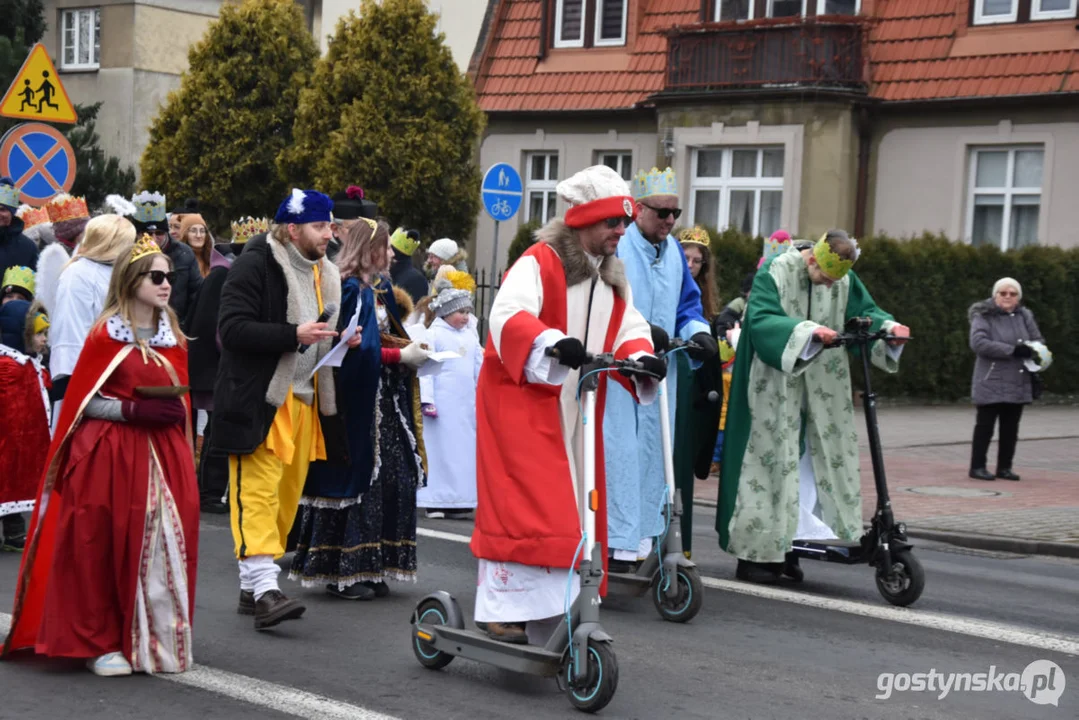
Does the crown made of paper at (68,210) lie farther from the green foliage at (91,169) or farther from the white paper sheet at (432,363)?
Result: the green foliage at (91,169)

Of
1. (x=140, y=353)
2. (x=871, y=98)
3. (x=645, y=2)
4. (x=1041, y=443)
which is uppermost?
(x=645, y=2)

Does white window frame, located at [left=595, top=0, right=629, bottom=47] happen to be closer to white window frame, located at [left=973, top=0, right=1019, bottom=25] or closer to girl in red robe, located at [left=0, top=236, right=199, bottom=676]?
white window frame, located at [left=973, top=0, right=1019, bottom=25]

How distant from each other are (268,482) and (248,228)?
343 cm

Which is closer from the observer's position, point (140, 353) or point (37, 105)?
point (140, 353)

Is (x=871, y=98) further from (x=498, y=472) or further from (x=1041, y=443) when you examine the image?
(x=498, y=472)

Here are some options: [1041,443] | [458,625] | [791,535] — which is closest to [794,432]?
[791,535]

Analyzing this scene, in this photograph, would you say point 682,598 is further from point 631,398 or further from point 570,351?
point 570,351

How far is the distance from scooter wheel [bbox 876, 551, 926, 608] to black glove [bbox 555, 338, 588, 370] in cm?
319

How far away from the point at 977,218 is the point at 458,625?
760 inches

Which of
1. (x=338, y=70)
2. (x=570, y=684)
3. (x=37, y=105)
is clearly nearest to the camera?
(x=570, y=684)

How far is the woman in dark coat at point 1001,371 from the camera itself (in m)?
14.8

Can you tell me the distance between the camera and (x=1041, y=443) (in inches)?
714

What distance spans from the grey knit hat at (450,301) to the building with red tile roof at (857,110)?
42.4 feet

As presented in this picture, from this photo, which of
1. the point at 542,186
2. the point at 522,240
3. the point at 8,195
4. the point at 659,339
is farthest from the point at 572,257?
the point at 542,186
